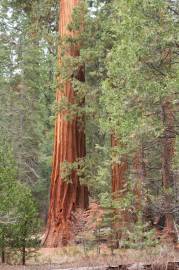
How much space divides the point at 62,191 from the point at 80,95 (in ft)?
8.77

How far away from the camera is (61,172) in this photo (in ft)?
43.6

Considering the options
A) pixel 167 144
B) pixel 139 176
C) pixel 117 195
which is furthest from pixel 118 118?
pixel 117 195

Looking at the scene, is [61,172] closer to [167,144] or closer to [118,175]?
[118,175]

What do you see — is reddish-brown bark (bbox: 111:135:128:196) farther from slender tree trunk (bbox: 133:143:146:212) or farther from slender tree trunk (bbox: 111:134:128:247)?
slender tree trunk (bbox: 133:143:146:212)

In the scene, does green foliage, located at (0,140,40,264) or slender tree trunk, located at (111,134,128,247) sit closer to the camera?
green foliage, located at (0,140,40,264)

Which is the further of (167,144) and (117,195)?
(117,195)

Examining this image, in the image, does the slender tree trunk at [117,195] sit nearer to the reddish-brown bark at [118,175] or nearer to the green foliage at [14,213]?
the reddish-brown bark at [118,175]

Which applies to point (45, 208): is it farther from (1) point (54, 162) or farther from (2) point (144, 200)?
(2) point (144, 200)

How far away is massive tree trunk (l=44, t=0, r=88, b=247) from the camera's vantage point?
13570 mm

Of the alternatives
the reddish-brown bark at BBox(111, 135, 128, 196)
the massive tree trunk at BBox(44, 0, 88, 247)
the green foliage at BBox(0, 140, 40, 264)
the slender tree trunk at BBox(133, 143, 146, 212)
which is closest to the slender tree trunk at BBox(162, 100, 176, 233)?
the slender tree trunk at BBox(133, 143, 146, 212)

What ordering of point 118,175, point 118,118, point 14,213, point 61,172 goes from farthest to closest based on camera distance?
1. point 118,175
2. point 61,172
3. point 14,213
4. point 118,118

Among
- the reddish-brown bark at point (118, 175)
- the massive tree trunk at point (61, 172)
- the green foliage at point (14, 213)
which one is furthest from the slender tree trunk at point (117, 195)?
the green foliage at point (14, 213)

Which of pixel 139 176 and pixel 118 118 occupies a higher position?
pixel 118 118

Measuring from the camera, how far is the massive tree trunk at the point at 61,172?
13.6 m
